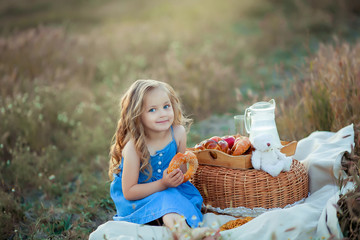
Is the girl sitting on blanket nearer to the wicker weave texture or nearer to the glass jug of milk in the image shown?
the wicker weave texture

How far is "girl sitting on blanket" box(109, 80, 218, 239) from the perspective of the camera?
2672 mm

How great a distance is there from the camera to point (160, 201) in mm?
2668

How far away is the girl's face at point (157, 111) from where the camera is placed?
2769 mm

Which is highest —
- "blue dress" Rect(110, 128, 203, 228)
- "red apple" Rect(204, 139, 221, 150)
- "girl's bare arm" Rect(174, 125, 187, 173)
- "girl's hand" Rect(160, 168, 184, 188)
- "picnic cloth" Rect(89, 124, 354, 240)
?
"girl's bare arm" Rect(174, 125, 187, 173)

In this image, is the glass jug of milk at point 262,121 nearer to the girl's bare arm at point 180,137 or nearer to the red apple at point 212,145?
the red apple at point 212,145

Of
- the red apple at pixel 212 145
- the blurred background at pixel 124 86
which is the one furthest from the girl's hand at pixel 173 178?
the blurred background at pixel 124 86

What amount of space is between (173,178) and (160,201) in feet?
0.57

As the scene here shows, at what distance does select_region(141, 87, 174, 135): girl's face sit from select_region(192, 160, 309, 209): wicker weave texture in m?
0.49

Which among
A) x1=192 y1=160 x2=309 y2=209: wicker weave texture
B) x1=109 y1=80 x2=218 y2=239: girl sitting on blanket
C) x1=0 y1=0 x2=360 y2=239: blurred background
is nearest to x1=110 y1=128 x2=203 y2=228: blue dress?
x1=109 y1=80 x2=218 y2=239: girl sitting on blanket

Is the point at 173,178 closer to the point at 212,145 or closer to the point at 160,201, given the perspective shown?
the point at 160,201

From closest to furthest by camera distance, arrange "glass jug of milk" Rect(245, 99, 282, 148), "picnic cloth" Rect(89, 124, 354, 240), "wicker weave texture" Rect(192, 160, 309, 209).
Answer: "picnic cloth" Rect(89, 124, 354, 240) → "wicker weave texture" Rect(192, 160, 309, 209) → "glass jug of milk" Rect(245, 99, 282, 148)

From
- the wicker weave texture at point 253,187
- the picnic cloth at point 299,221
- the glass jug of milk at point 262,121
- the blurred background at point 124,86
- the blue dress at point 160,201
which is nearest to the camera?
the picnic cloth at point 299,221

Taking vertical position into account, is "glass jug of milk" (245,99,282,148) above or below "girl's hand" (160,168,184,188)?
above

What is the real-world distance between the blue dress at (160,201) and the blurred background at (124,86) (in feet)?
1.62
